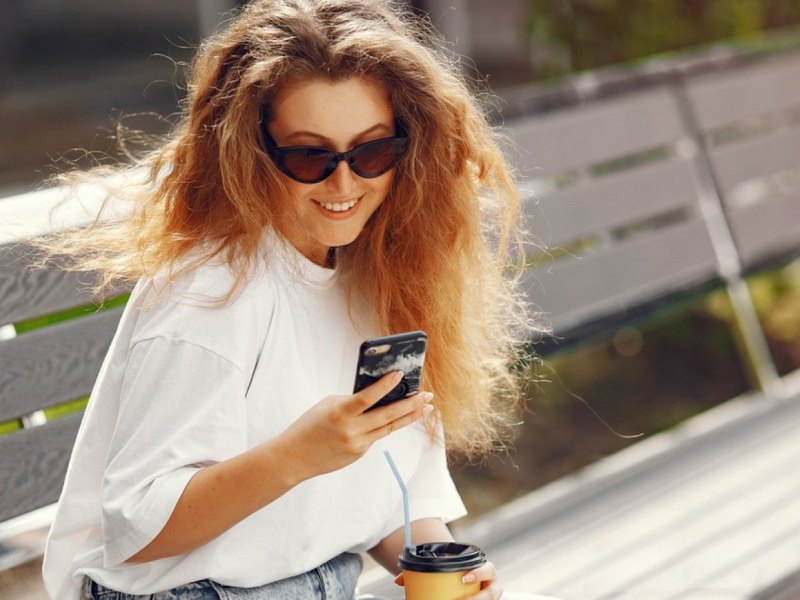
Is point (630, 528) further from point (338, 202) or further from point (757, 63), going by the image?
point (757, 63)

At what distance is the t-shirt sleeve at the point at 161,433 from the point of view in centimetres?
163

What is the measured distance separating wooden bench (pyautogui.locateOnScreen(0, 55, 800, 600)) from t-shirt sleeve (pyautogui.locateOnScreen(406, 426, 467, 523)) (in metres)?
0.72

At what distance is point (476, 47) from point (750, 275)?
12084mm

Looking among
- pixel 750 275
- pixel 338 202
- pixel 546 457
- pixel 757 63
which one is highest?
pixel 338 202

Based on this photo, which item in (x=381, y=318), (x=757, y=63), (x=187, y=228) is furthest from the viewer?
(x=757, y=63)

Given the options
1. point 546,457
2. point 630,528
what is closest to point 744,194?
point 546,457

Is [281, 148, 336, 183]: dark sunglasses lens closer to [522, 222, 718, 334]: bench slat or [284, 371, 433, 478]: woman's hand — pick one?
[284, 371, 433, 478]: woman's hand

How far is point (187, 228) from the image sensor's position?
189cm

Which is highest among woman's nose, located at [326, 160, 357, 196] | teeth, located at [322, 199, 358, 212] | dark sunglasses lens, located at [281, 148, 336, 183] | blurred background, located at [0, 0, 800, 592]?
dark sunglasses lens, located at [281, 148, 336, 183]

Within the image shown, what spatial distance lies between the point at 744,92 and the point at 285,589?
3202 mm

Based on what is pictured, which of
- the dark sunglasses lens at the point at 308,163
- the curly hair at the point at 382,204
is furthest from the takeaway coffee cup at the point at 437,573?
the dark sunglasses lens at the point at 308,163

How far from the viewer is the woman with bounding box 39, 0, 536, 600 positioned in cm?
165

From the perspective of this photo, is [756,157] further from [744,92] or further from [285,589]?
[285,589]

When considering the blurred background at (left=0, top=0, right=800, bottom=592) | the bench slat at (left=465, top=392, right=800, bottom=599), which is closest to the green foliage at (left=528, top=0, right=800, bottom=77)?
the blurred background at (left=0, top=0, right=800, bottom=592)
